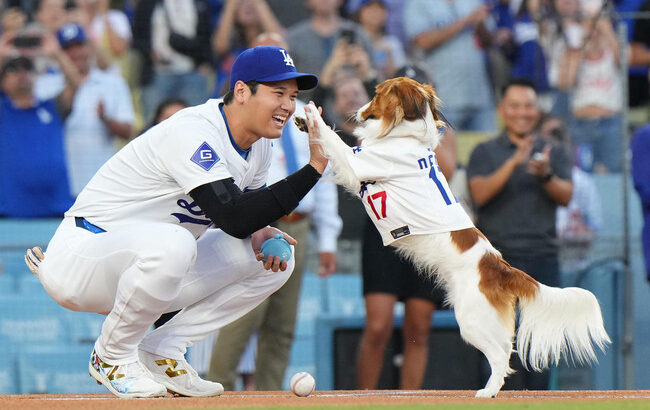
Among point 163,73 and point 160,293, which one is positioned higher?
point 163,73

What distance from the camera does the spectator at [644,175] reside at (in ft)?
20.1

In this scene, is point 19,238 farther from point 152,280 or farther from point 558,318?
point 558,318

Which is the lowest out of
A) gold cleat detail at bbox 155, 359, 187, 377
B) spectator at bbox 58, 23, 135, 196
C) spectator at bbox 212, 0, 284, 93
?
gold cleat detail at bbox 155, 359, 187, 377

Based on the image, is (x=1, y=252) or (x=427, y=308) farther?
Answer: (x=1, y=252)

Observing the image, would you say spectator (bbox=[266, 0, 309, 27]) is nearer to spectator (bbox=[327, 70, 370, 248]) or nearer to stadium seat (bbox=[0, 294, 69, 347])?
spectator (bbox=[327, 70, 370, 248])

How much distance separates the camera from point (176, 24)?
293 inches

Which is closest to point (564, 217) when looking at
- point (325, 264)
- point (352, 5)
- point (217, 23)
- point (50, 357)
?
point (325, 264)

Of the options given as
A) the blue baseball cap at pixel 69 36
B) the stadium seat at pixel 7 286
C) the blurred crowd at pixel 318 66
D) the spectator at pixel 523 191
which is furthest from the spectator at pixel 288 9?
the stadium seat at pixel 7 286

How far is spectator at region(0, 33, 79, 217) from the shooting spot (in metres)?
6.81

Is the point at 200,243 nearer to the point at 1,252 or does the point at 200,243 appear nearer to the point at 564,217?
the point at 1,252

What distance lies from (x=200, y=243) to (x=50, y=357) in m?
2.35

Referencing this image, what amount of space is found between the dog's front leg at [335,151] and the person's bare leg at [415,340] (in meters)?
1.79

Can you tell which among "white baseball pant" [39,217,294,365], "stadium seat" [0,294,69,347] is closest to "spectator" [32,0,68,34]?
"stadium seat" [0,294,69,347]

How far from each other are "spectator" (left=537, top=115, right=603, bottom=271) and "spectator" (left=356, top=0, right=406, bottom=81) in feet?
4.44
